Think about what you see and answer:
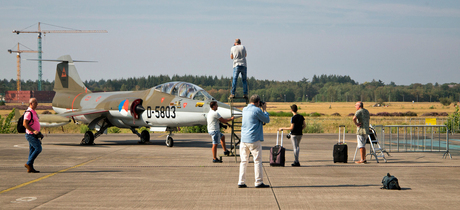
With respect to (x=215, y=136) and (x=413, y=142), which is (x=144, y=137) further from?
(x=413, y=142)

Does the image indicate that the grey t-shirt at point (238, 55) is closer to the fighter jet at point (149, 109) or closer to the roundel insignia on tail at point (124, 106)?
the fighter jet at point (149, 109)

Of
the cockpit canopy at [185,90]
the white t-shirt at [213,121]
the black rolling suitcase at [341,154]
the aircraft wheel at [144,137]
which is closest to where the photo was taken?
the black rolling suitcase at [341,154]

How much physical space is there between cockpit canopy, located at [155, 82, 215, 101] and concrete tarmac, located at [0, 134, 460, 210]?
4.89 meters

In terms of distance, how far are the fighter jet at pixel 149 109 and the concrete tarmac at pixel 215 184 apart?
4.38 m

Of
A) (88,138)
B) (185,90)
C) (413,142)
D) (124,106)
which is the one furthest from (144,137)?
(413,142)

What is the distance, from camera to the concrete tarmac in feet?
25.6

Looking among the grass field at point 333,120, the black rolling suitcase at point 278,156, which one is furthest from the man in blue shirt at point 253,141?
the grass field at point 333,120

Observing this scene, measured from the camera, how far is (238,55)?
47.1ft

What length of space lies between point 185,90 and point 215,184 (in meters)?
10.6

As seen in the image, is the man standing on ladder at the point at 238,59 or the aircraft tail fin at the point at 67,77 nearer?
the man standing on ladder at the point at 238,59

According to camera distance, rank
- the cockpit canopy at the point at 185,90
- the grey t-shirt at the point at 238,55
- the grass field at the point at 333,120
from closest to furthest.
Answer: the grey t-shirt at the point at 238,55, the cockpit canopy at the point at 185,90, the grass field at the point at 333,120

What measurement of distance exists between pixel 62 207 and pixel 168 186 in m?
2.66

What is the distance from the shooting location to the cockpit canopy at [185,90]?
19.5m

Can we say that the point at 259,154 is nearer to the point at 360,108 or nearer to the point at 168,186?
the point at 168,186
